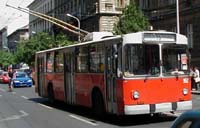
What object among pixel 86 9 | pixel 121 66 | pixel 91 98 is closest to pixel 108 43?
pixel 121 66

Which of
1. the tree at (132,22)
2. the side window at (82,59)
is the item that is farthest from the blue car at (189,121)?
the tree at (132,22)

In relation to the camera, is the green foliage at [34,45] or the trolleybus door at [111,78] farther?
the green foliage at [34,45]

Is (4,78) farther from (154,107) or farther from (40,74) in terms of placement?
(154,107)

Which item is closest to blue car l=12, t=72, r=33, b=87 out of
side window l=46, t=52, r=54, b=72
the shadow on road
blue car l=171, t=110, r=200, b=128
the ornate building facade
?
the ornate building facade

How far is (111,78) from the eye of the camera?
15.5m

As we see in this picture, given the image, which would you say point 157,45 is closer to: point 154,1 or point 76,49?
point 76,49

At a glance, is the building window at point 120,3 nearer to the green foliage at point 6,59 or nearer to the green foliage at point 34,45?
the green foliage at point 34,45

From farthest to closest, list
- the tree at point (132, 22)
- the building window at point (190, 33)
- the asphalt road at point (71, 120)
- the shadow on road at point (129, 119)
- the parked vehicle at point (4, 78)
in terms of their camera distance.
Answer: the parked vehicle at point (4, 78) < the tree at point (132, 22) < the building window at point (190, 33) < the shadow on road at point (129, 119) < the asphalt road at point (71, 120)

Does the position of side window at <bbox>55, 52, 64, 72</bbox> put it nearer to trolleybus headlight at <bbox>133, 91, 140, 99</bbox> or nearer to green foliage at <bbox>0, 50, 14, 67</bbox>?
trolleybus headlight at <bbox>133, 91, 140, 99</bbox>

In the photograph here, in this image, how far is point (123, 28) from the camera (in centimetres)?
4931

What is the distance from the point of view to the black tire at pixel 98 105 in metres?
16.6

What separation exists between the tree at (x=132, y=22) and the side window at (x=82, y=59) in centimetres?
2961

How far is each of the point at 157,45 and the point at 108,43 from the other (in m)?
1.52

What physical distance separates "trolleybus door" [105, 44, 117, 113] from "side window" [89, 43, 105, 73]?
0.46 metres
